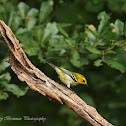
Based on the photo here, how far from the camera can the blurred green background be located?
9.86ft

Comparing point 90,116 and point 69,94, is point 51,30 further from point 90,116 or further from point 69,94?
point 90,116

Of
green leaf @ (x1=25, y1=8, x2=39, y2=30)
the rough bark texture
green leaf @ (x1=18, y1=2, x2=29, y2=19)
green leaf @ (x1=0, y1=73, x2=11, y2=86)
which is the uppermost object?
green leaf @ (x1=18, y1=2, x2=29, y2=19)

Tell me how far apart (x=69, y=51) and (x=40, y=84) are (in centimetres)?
107

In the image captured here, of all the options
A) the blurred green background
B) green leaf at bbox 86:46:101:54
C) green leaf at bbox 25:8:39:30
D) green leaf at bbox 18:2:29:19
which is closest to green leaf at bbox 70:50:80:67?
the blurred green background

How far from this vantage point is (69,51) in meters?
3.29

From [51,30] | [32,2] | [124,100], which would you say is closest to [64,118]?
[124,100]

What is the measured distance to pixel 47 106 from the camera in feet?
14.6

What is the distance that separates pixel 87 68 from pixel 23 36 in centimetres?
132

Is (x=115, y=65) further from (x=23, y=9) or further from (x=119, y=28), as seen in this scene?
(x=23, y=9)

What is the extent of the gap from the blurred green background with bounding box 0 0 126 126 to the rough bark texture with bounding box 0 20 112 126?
0.62 m

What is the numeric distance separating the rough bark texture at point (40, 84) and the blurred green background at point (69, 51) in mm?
618

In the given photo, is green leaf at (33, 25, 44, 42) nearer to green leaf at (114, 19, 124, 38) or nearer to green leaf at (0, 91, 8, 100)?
green leaf at (0, 91, 8, 100)

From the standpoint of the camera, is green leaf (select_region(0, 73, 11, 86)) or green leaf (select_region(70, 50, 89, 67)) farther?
green leaf (select_region(70, 50, 89, 67))

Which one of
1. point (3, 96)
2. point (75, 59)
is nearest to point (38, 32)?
point (75, 59)
